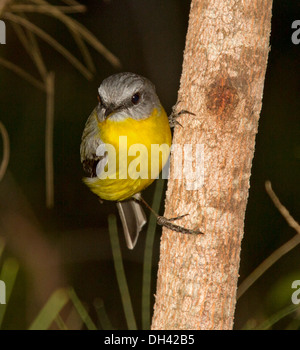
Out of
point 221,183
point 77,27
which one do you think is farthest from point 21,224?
point 221,183

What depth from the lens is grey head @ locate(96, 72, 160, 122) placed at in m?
3.30

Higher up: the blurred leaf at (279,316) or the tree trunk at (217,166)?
the tree trunk at (217,166)

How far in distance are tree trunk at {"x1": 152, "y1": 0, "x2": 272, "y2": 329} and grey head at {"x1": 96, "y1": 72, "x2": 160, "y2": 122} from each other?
594 mm

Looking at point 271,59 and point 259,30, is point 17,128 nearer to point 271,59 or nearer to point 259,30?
point 271,59

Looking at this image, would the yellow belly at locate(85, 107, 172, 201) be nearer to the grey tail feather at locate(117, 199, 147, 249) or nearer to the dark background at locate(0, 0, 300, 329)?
the grey tail feather at locate(117, 199, 147, 249)

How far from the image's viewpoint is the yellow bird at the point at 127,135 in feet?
10.9

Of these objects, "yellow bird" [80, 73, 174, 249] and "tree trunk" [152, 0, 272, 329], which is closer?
"tree trunk" [152, 0, 272, 329]

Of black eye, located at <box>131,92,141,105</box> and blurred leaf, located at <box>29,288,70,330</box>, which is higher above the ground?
black eye, located at <box>131,92,141,105</box>

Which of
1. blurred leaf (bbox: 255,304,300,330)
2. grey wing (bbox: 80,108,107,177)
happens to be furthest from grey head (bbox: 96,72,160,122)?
blurred leaf (bbox: 255,304,300,330)

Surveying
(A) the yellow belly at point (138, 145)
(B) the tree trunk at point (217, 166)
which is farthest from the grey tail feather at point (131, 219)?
(B) the tree trunk at point (217, 166)

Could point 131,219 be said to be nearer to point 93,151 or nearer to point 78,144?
point 93,151

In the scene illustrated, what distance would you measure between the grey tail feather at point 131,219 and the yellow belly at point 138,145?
2.82 ft

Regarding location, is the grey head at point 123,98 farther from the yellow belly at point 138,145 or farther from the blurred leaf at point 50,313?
the blurred leaf at point 50,313

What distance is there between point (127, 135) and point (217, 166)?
2.63 feet
